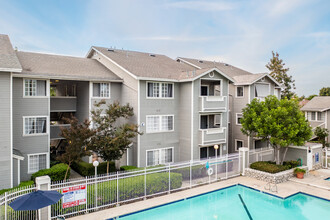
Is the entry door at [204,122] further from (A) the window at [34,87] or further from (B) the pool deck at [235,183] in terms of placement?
(A) the window at [34,87]

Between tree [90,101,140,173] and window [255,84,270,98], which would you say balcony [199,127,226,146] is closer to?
tree [90,101,140,173]

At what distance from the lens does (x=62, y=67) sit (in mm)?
19328

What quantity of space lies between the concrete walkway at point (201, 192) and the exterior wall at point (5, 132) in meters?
5.62

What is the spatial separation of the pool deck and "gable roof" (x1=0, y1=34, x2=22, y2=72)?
9.20 metres

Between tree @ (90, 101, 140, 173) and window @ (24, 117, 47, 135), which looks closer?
tree @ (90, 101, 140, 173)

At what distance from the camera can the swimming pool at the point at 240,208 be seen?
12672 millimetres

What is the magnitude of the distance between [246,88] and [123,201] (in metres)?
17.2

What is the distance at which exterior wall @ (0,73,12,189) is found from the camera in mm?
14133

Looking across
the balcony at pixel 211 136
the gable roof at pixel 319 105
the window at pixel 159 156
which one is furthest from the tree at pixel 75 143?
the gable roof at pixel 319 105

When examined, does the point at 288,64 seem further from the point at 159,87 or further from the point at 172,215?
the point at 172,215

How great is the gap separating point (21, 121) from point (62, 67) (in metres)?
5.29

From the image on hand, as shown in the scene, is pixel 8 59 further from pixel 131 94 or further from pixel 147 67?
pixel 147 67

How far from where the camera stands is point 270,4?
21.5 meters

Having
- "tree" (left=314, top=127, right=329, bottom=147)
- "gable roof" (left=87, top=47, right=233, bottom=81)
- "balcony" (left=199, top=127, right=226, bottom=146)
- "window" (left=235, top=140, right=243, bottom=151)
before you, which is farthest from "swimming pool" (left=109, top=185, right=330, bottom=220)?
"tree" (left=314, top=127, right=329, bottom=147)
